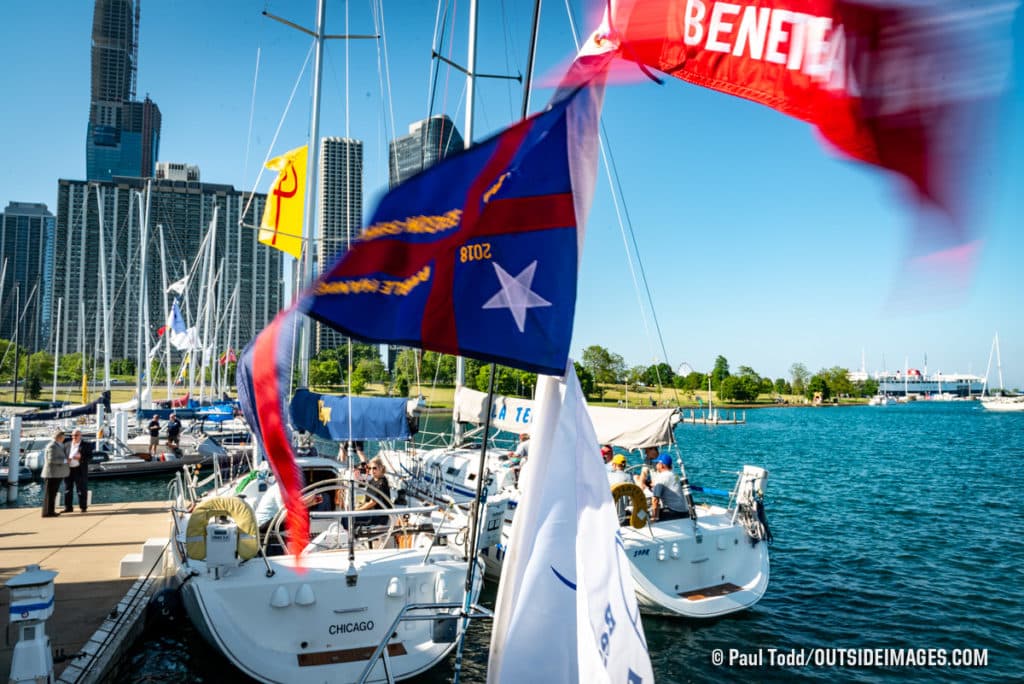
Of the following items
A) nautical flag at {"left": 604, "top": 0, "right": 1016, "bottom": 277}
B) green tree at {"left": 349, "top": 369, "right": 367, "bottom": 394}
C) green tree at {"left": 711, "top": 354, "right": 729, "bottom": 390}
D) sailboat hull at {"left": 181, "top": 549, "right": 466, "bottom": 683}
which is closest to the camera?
nautical flag at {"left": 604, "top": 0, "right": 1016, "bottom": 277}

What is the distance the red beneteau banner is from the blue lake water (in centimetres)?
857

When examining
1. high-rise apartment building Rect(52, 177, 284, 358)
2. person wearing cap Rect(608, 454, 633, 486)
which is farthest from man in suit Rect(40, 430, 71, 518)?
high-rise apartment building Rect(52, 177, 284, 358)

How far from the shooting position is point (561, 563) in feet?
10.8

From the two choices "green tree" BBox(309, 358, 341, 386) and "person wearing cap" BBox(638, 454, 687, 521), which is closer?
"person wearing cap" BBox(638, 454, 687, 521)

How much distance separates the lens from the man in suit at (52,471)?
15227 millimetres

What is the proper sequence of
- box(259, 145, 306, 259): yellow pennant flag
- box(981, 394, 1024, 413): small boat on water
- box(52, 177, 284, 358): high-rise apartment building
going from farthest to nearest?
box(981, 394, 1024, 413): small boat on water < box(52, 177, 284, 358): high-rise apartment building < box(259, 145, 306, 259): yellow pennant flag

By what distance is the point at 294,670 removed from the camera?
7.23 m

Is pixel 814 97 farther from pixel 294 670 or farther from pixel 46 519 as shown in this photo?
pixel 46 519

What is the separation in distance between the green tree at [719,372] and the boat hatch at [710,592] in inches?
5465

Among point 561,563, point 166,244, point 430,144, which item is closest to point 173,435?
point 430,144

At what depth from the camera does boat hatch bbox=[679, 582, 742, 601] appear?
11383 millimetres

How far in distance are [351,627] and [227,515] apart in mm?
1983

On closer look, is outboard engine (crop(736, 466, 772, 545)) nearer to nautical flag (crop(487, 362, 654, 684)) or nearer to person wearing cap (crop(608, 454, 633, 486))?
person wearing cap (crop(608, 454, 633, 486))

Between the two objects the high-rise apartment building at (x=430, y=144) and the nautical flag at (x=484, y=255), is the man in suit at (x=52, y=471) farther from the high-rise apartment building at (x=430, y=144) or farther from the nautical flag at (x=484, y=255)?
the nautical flag at (x=484, y=255)
